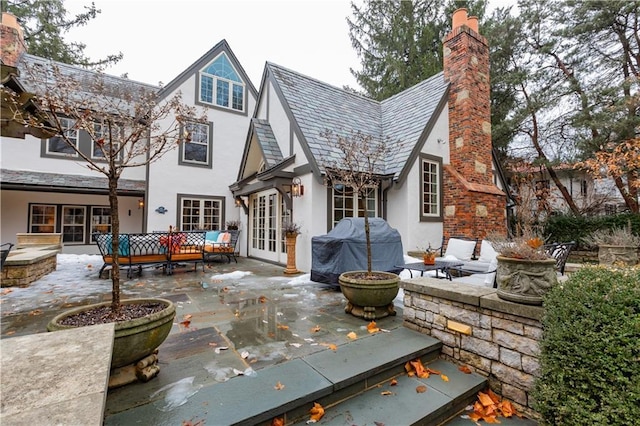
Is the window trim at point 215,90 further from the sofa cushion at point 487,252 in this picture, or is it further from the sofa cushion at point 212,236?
the sofa cushion at point 487,252

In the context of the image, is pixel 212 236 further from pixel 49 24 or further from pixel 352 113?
pixel 49 24

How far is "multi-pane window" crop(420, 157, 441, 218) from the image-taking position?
8.43 meters

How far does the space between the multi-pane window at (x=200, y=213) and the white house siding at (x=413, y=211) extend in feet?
23.5

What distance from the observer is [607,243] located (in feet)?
25.0

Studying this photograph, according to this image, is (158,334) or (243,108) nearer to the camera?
(158,334)

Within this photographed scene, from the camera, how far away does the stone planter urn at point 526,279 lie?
2355mm

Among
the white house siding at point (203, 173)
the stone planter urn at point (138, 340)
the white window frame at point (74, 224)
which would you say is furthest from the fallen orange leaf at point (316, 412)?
the white window frame at point (74, 224)

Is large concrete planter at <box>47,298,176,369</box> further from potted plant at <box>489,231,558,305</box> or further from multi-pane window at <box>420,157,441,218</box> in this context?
multi-pane window at <box>420,157,441,218</box>

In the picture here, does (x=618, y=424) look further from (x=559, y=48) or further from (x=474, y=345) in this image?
(x=559, y=48)

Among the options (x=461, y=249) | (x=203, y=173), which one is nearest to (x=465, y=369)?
(x=461, y=249)

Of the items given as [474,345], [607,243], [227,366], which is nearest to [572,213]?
[607,243]

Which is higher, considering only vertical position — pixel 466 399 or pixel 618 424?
pixel 618 424

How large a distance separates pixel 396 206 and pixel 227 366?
6752 mm

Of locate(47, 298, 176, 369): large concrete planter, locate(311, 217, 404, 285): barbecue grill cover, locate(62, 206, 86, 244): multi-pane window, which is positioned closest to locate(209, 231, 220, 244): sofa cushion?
locate(311, 217, 404, 285): barbecue grill cover
